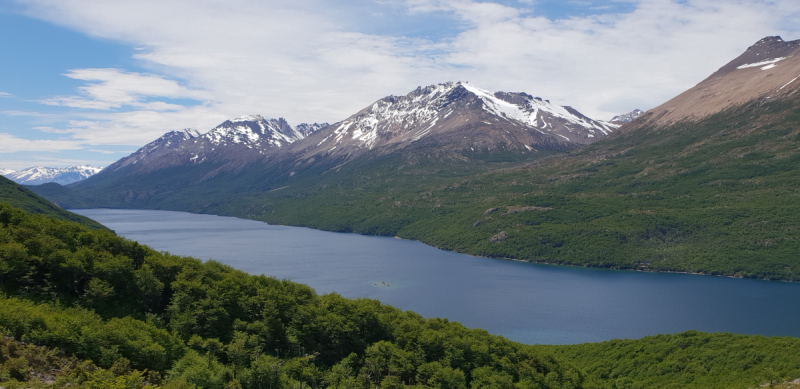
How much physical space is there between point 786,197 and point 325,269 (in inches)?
5403

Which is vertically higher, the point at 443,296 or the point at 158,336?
the point at 158,336

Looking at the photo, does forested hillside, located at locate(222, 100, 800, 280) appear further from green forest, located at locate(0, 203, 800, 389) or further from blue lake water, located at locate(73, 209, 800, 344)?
green forest, located at locate(0, 203, 800, 389)

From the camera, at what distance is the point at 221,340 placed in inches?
1507

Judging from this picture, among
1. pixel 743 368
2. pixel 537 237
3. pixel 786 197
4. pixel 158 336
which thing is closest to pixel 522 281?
pixel 537 237

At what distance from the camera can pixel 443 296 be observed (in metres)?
105

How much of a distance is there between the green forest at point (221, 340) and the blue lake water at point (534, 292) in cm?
3286

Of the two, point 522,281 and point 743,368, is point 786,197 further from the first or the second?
point 743,368

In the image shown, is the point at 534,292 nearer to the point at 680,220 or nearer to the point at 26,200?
the point at 680,220

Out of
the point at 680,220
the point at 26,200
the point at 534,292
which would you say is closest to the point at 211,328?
the point at 534,292

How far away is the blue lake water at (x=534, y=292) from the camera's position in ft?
281

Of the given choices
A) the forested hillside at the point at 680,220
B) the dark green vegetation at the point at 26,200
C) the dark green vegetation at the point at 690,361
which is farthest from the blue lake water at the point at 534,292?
the dark green vegetation at the point at 26,200

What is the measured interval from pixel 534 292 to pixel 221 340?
84792 millimetres

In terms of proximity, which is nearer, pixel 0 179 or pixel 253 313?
pixel 253 313

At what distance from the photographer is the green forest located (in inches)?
1107
